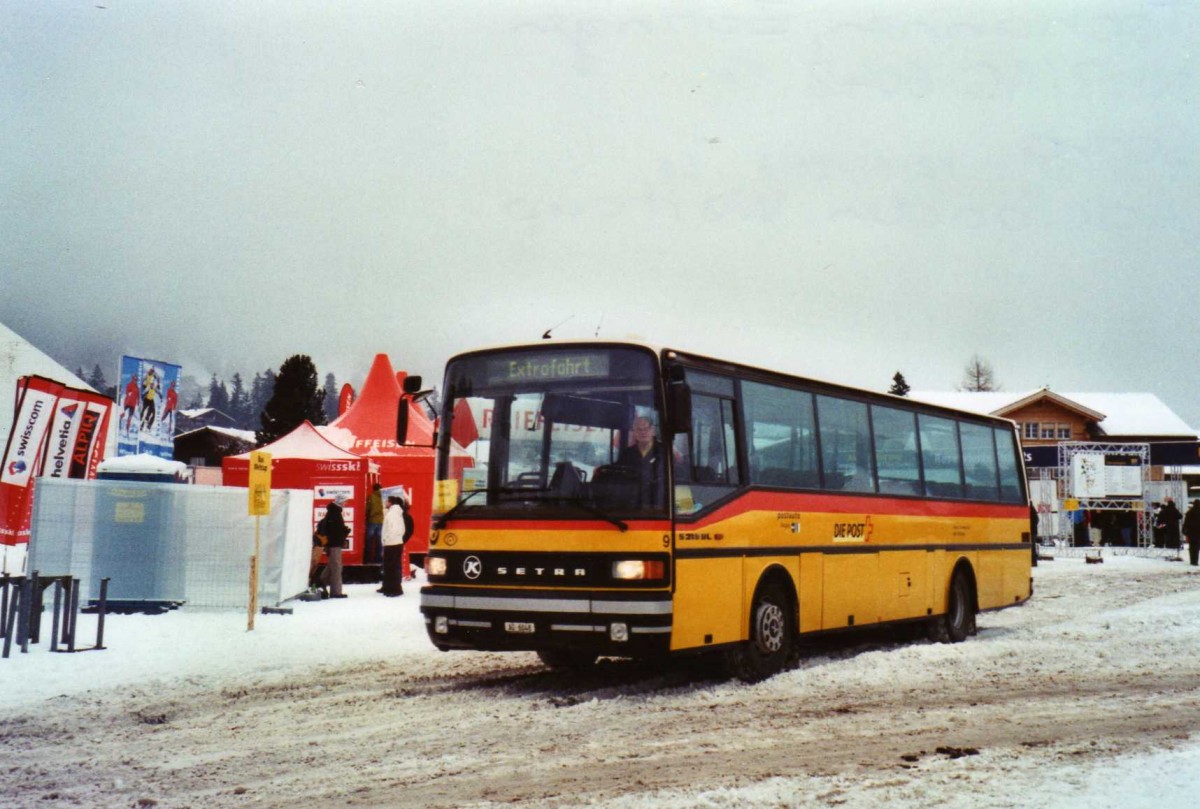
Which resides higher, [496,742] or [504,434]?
[504,434]

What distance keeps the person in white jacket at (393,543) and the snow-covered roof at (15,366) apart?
34.0 metres

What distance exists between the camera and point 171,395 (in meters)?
23.7

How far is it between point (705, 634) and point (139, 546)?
9682mm

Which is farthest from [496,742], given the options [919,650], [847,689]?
[919,650]

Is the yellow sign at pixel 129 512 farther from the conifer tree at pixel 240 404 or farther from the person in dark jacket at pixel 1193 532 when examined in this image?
the conifer tree at pixel 240 404

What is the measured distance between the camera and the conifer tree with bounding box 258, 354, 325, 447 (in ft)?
216

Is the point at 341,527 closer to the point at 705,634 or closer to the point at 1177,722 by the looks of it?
the point at 705,634

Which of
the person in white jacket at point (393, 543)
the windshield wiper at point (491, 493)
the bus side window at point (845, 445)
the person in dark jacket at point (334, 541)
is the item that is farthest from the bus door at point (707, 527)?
the person in dark jacket at point (334, 541)

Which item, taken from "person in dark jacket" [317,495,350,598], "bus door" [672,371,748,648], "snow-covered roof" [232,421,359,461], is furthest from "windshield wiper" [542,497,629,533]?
"snow-covered roof" [232,421,359,461]

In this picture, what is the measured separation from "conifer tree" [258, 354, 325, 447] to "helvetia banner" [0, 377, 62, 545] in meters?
47.4

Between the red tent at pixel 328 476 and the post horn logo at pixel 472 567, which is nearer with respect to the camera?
the post horn logo at pixel 472 567

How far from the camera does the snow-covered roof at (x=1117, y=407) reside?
239 feet

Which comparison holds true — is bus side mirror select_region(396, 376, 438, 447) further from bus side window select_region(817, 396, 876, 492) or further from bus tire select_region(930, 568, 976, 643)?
bus tire select_region(930, 568, 976, 643)

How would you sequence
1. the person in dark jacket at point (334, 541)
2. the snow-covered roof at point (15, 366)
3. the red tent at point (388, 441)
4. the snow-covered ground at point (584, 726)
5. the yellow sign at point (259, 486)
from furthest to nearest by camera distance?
the snow-covered roof at point (15, 366)
the red tent at point (388, 441)
the person in dark jacket at point (334, 541)
the yellow sign at point (259, 486)
the snow-covered ground at point (584, 726)
